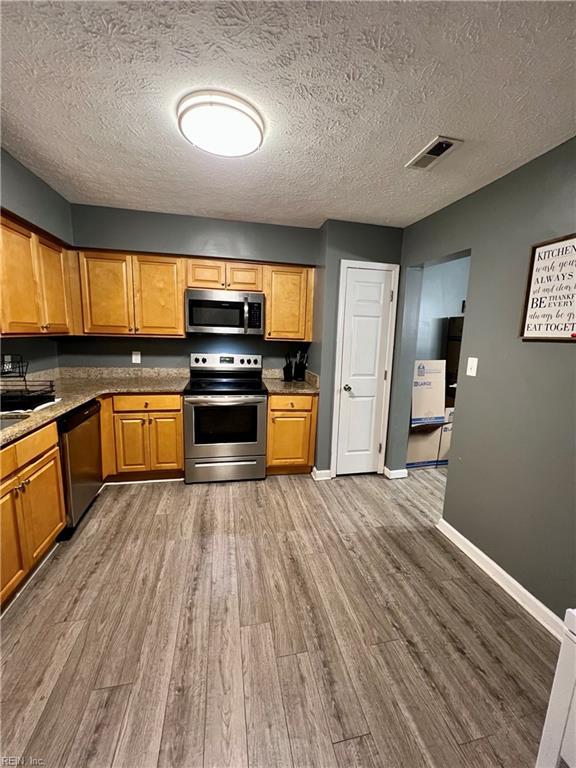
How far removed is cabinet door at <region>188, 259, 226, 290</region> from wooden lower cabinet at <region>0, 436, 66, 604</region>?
72.5 inches

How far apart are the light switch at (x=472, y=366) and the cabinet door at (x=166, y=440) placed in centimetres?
244

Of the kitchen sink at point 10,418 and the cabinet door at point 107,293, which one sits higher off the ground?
the cabinet door at point 107,293

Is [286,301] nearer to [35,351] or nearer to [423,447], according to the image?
[423,447]

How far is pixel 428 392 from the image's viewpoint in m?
3.51

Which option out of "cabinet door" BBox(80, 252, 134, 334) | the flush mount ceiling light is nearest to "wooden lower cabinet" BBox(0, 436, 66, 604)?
"cabinet door" BBox(80, 252, 134, 334)

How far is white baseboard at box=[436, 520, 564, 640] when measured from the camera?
164cm

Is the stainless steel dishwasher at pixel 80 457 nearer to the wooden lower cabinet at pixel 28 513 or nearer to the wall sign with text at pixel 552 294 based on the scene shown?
the wooden lower cabinet at pixel 28 513

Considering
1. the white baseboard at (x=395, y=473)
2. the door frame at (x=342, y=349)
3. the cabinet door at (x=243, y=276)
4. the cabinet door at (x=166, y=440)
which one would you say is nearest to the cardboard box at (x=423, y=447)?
the white baseboard at (x=395, y=473)

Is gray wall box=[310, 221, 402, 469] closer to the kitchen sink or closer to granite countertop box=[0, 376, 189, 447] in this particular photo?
granite countertop box=[0, 376, 189, 447]

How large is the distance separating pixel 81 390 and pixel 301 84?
273 centimetres

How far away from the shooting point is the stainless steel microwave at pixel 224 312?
10.0ft

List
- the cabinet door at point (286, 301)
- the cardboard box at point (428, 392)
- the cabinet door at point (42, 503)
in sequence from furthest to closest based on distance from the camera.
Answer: the cardboard box at point (428, 392) < the cabinet door at point (286, 301) < the cabinet door at point (42, 503)

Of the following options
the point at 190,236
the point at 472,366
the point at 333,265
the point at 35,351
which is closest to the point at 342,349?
the point at 333,265

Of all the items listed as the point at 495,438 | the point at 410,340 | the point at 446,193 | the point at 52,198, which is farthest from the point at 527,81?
the point at 52,198
